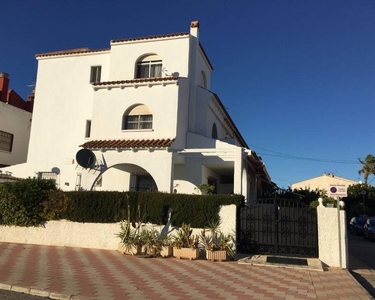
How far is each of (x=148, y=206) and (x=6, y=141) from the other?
14563mm

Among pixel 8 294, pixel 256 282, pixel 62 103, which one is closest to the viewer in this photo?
pixel 8 294

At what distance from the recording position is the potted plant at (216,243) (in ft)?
35.2

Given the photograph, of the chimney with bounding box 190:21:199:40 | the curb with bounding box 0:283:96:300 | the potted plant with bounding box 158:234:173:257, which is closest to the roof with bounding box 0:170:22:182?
the potted plant with bounding box 158:234:173:257

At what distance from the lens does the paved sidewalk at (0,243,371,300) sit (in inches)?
265

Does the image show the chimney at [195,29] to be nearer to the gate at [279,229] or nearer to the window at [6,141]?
the gate at [279,229]

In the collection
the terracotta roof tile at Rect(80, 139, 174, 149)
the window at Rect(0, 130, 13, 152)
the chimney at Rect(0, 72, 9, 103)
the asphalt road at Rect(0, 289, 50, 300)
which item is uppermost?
the chimney at Rect(0, 72, 9, 103)

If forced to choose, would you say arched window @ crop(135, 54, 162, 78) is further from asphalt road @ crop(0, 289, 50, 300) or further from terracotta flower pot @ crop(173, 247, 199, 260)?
asphalt road @ crop(0, 289, 50, 300)

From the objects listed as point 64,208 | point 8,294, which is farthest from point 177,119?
point 8,294

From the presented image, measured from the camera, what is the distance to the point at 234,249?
11297 mm

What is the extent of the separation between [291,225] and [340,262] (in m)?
1.85

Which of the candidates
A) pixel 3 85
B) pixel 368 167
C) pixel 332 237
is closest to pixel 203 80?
pixel 332 237

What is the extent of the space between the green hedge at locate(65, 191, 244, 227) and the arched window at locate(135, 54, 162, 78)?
7.65 meters

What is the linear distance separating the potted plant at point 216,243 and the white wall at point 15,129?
16413 mm

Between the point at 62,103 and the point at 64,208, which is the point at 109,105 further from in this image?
the point at 64,208
